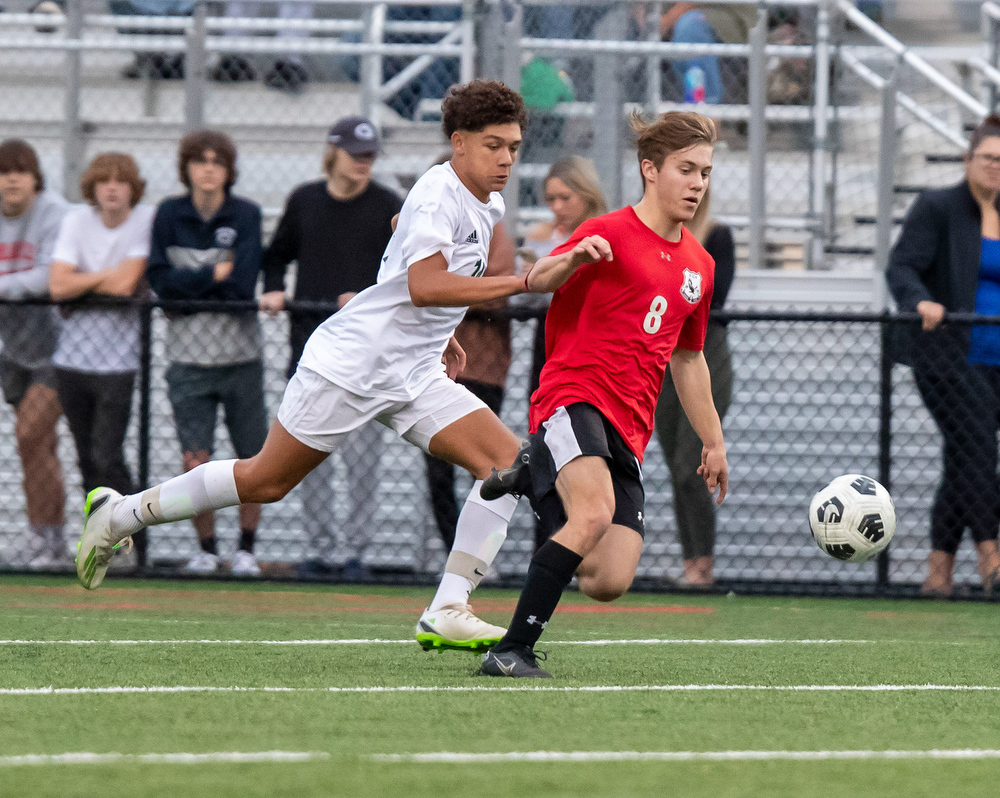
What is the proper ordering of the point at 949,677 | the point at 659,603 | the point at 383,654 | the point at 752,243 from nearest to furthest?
the point at 949,677 → the point at 383,654 → the point at 659,603 → the point at 752,243

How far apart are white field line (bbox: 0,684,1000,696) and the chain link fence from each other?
3.39m

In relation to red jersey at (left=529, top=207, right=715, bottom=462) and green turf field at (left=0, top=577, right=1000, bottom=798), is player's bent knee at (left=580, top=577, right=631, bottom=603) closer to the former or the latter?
green turf field at (left=0, top=577, right=1000, bottom=798)

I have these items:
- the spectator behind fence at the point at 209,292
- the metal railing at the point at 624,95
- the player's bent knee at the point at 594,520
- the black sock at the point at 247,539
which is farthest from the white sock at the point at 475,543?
the metal railing at the point at 624,95

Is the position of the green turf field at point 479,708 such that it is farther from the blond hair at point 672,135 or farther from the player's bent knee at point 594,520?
the blond hair at point 672,135

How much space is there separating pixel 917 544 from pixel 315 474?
3.19 m

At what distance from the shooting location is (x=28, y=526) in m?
8.26

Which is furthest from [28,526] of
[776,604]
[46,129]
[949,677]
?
[949,677]

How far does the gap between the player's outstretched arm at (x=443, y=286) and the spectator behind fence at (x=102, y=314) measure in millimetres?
3558

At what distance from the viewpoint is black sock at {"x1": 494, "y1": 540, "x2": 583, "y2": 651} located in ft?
15.1

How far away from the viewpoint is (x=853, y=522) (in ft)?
18.4

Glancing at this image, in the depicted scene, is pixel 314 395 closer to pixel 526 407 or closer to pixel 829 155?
pixel 526 407

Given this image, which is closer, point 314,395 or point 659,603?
point 314,395

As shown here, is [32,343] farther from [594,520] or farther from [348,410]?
[594,520]

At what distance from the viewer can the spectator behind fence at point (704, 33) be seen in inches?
369
